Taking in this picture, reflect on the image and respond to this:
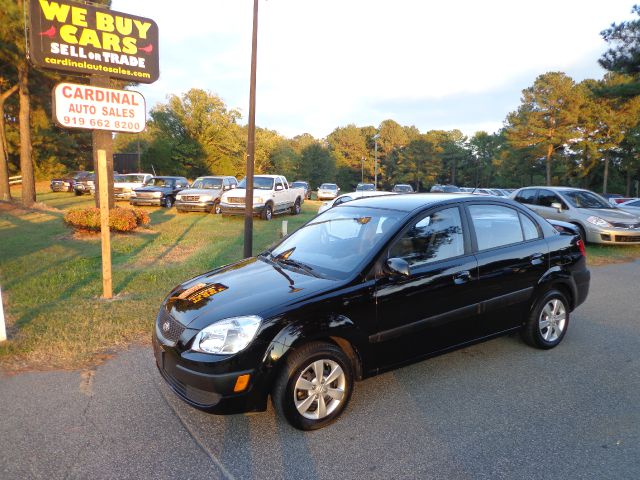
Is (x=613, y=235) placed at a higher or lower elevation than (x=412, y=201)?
lower

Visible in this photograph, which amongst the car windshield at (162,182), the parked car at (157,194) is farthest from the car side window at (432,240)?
the car windshield at (162,182)

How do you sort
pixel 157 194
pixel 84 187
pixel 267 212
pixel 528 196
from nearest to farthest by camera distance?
pixel 528 196, pixel 267 212, pixel 157 194, pixel 84 187

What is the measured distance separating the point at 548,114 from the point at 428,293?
54.1 m

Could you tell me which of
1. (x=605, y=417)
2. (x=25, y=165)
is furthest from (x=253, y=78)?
(x=25, y=165)

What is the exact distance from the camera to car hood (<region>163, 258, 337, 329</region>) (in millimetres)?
3092

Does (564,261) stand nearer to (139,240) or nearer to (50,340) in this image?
(50,340)

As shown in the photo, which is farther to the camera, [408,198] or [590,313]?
[590,313]

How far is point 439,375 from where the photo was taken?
13.1 ft

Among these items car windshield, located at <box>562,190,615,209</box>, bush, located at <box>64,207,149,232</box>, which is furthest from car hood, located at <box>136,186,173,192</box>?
car windshield, located at <box>562,190,615,209</box>

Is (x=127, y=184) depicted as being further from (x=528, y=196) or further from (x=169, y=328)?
(x=169, y=328)

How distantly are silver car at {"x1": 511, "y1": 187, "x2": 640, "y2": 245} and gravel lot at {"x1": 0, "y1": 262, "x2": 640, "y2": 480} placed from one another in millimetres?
7558

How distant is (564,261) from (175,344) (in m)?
4.03

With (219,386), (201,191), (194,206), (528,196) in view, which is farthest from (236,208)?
(219,386)

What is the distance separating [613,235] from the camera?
34.5 feet
